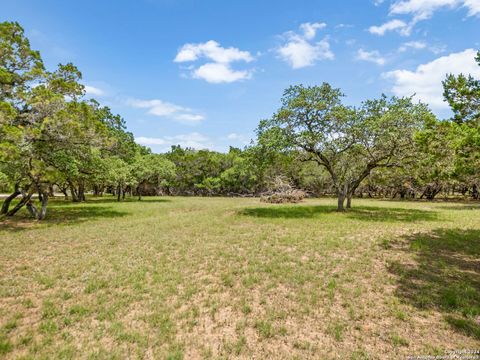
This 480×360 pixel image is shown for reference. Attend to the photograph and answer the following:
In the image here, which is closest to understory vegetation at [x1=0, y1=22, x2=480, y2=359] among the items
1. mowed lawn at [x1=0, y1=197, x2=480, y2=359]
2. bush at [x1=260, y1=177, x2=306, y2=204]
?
mowed lawn at [x1=0, y1=197, x2=480, y2=359]

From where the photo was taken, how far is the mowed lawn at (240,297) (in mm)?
4672

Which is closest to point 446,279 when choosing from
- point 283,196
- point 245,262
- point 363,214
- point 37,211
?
point 245,262

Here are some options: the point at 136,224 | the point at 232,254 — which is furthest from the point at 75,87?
the point at 232,254

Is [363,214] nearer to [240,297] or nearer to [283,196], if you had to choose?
[283,196]

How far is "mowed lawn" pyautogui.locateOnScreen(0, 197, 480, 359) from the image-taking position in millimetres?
4672

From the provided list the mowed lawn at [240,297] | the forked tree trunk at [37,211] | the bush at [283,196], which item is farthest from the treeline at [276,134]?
the bush at [283,196]

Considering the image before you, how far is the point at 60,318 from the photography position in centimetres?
559

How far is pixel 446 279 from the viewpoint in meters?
7.39

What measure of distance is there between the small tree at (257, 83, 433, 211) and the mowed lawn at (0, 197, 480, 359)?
358 inches

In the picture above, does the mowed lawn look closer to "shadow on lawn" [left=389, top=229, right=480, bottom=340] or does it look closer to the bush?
"shadow on lawn" [left=389, top=229, right=480, bottom=340]

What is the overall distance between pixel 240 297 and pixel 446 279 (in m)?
5.97

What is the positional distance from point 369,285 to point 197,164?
2313 inches

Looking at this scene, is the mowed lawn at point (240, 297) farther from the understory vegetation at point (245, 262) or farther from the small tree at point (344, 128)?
the small tree at point (344, 128)

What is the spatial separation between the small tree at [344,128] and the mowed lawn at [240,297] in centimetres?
909
